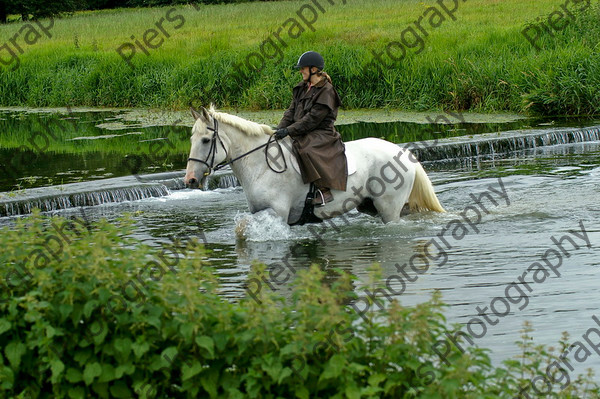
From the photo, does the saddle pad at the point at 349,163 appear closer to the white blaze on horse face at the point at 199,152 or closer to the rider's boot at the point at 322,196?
the rider's boot at the point at 322,196

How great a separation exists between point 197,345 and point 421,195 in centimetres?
598

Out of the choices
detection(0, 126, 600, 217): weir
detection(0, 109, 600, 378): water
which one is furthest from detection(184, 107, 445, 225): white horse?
detection(0, 126, 600, 217): weir

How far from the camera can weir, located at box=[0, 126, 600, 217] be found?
1233 cm

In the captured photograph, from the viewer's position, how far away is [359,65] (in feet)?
73.7

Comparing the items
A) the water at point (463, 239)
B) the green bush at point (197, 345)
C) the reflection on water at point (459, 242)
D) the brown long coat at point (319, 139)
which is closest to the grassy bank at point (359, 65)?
the water at point (463, 239)

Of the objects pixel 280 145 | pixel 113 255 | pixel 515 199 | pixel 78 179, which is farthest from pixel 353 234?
pixel 78 179

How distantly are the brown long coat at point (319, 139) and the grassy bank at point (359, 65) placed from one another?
37.7ft

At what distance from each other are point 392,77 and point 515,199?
10.9m

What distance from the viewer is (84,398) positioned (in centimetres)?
444

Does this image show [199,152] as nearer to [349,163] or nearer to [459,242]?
[349,163]

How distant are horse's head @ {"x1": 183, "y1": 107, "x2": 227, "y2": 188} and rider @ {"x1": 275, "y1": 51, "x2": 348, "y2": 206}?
2.21ft

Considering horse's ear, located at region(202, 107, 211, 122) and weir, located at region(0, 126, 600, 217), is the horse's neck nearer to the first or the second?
horse's ear, located at region(202, 107, 211, 122)

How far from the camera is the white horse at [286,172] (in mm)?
8898

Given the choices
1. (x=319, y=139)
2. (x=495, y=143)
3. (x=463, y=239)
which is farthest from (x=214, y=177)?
(x=463, y=239)
